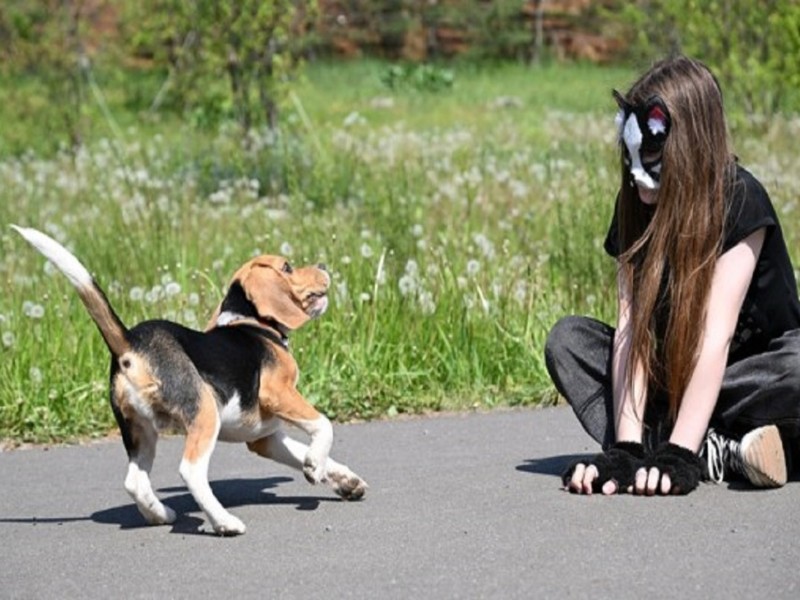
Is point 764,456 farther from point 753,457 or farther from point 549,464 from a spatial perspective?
point 549,464

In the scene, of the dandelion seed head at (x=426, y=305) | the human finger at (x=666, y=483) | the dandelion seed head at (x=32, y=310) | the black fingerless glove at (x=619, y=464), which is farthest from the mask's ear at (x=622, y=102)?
the dandelion seed head at (x=32, y=310)

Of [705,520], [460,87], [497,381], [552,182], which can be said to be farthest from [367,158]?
[460,87]

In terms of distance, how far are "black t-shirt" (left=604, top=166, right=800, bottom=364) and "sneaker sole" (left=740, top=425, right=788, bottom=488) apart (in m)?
0.41

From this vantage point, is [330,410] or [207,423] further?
[330,410]

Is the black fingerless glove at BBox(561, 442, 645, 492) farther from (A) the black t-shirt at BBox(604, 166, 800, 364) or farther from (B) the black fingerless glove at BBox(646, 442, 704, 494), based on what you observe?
(A) the black t-shirt at BBox(604, 166, 800, 364)

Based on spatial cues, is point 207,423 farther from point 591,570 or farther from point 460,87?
point 460,87

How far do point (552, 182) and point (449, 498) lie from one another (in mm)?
5992

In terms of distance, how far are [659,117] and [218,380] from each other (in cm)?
172

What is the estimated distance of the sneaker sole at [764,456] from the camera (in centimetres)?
552

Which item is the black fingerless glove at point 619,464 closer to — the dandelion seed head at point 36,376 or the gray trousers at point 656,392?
the gray trousers at point 656,392

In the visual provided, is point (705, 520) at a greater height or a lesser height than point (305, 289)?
lesser

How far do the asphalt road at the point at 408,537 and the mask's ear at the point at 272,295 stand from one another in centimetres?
65

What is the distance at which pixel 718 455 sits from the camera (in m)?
5.79

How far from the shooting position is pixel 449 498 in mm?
5801
